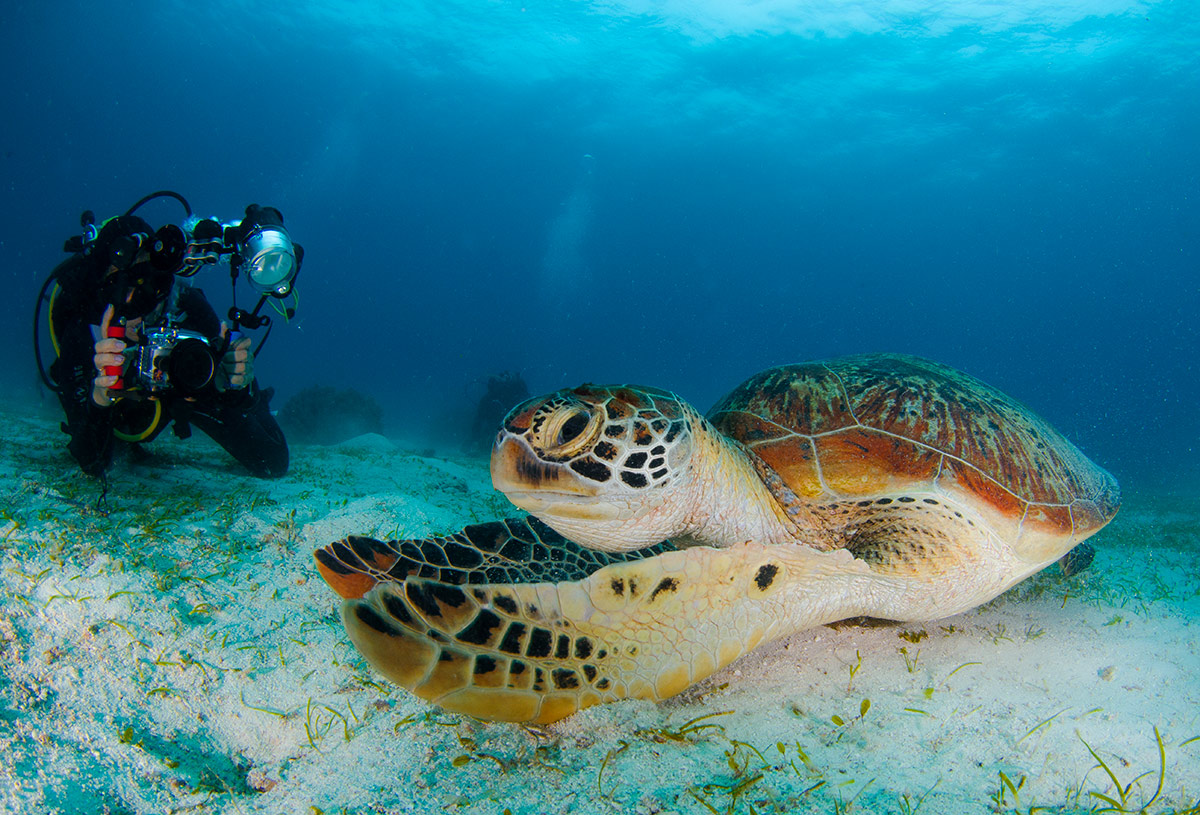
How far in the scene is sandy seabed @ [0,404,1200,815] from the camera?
3.35ft

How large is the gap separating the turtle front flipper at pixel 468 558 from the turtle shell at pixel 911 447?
676 millimetres

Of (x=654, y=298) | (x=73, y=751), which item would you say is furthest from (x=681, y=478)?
(x=654, y=298)

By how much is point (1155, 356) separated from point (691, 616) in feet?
277

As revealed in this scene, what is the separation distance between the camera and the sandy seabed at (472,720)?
102 centimetres

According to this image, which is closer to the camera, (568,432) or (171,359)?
(568,432)

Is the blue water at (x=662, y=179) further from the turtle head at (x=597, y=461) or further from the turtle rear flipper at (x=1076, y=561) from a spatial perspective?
the turtle head at (x=597, y=461)

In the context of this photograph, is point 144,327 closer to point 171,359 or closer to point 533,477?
point 171,359

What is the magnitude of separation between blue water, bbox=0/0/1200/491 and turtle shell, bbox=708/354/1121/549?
36.2ft

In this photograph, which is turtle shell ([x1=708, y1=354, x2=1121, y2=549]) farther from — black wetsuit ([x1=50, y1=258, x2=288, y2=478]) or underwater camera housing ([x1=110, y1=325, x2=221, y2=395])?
black wetsuit ([x1=50, y1=258, x2=288, y2=478])

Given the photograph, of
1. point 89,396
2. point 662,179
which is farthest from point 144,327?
point 662,179

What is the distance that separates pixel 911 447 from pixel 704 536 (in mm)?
847

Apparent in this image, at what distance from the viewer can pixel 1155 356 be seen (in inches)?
2286

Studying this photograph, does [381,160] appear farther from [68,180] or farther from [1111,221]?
[1111,221]

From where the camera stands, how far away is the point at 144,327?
8.00 ft
